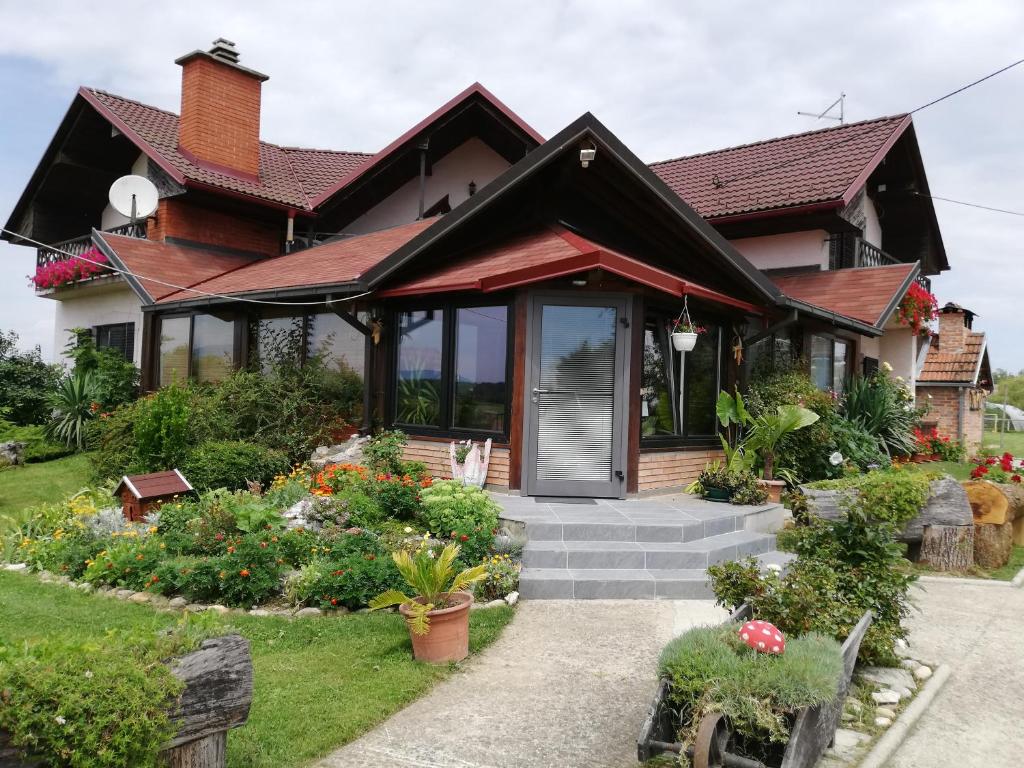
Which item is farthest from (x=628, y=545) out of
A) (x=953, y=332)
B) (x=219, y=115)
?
(x=953, y=332)

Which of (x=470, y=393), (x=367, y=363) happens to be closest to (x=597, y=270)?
(x=470, y=393)

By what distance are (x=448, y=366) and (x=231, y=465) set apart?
9.81ft

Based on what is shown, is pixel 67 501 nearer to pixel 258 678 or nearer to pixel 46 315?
pixel 258 678

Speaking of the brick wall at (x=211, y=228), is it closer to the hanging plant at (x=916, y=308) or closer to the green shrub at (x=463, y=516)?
the green shrub at (x=463, y=516)

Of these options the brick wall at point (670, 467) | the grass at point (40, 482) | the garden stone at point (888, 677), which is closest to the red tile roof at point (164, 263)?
the grass at point (40, 482)

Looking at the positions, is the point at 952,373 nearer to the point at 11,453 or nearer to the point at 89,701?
the point at 11,453

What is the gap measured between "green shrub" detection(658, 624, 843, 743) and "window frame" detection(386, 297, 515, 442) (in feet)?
17.3

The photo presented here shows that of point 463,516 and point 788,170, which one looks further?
point 788,170

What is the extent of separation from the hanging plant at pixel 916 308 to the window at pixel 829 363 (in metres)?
1.23

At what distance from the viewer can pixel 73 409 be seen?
551 inches

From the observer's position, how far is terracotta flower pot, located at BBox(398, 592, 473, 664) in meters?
4.80

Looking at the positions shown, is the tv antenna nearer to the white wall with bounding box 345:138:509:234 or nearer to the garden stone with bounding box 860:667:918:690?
the white wall with bounding box 345:138:509:234

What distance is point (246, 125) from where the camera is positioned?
52.7 feet

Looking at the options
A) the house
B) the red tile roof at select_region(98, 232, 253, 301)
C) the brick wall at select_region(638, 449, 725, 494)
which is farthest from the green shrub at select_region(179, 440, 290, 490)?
the brick wall at select_region(638, 449, 725, 494)
